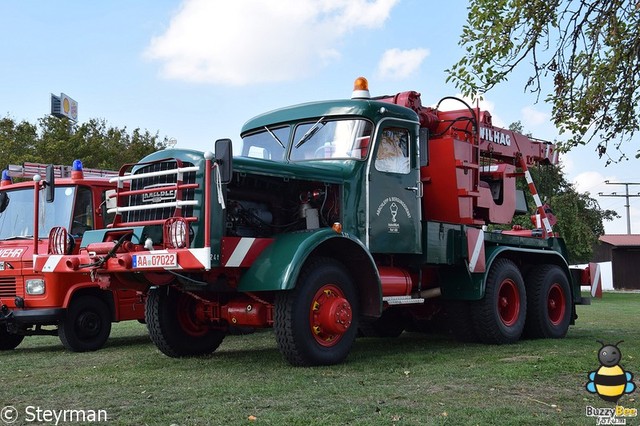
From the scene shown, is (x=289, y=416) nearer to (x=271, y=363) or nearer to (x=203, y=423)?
(x=203, y=423)

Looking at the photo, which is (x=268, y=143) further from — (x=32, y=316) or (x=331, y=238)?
(x=32, y=316)

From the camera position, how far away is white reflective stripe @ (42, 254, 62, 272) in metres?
7.54

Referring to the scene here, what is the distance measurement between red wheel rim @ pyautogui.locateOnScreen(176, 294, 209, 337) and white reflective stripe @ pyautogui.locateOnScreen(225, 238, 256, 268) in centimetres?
143

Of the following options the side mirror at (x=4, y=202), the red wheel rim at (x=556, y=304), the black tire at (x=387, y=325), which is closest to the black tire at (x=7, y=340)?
the side mirror at (x=4, y=202)

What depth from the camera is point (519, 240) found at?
1085 centimetres

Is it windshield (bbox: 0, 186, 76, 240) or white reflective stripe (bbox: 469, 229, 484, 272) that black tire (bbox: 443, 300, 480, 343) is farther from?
windshield (bbox: 0, 186, 76, 240)

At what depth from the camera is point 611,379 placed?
5.66 m

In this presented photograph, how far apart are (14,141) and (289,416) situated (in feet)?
76.8

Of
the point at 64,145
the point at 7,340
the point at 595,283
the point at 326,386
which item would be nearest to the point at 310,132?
the point at 326,386

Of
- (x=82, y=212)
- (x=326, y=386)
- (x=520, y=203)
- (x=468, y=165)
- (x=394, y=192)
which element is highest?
(x=468, y=165)

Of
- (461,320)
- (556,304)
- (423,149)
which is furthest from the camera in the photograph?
(556,304)

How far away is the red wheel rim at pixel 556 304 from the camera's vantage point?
36.8ft

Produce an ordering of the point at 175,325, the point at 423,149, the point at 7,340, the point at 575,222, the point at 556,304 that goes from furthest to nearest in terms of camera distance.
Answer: the point at 575,222 → the point at 556,304 → the point at 7,340 → the point at 423,149 → the point at 175,325

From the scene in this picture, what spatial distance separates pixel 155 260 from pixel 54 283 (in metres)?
3.26
